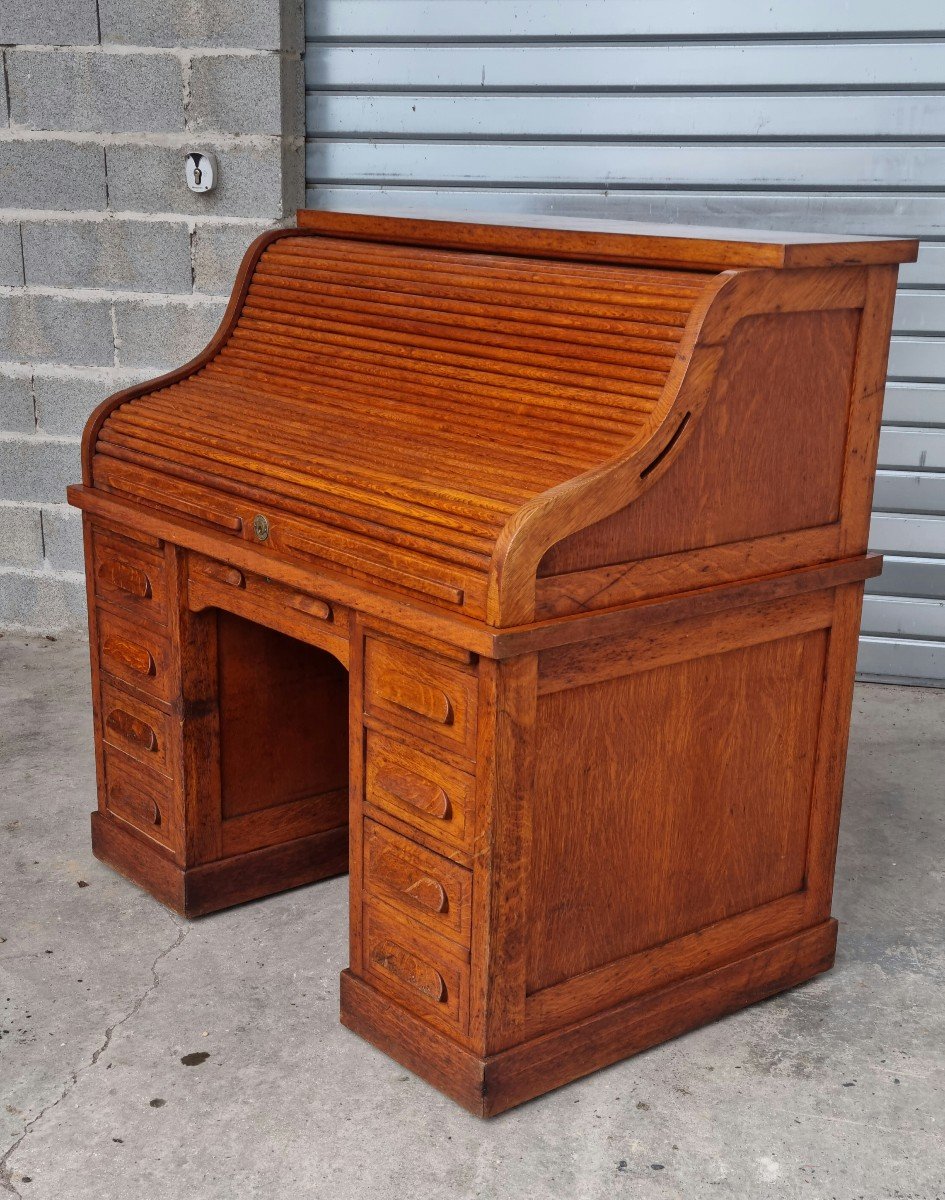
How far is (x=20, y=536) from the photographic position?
481cm

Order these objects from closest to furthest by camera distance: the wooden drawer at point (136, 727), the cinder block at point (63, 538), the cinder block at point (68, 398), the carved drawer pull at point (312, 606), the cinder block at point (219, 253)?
the carved drawer pull at point (312, 606), the wooden drawer at point (136, 727), the cinder block at point (219, 253), the cinder block at point (68, 398), the cinder block at point (63, 538)

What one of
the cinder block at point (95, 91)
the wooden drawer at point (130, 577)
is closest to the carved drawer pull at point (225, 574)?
the wooden drawer at point (130, 577)

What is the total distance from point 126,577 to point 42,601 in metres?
1.94

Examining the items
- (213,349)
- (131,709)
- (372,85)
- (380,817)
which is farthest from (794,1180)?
(372,85)

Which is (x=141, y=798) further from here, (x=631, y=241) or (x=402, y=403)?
(x=631, y=241)

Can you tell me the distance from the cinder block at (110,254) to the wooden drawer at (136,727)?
1.74m

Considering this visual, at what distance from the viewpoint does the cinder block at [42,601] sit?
482 cm

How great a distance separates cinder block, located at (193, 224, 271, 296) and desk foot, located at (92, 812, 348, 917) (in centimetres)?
186

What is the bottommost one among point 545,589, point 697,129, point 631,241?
point 545,589

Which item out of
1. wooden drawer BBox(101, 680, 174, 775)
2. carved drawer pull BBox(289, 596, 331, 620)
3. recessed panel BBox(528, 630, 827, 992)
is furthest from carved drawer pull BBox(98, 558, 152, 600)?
recessed panel BBox(528, 630, 827, 992)

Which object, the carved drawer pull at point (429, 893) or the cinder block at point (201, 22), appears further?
the cinder block at point (201, 22)

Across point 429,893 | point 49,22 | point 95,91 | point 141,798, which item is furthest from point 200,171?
point 429,893

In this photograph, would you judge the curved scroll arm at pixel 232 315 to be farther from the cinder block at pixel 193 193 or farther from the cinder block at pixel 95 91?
the cinder block at pixel 95 91

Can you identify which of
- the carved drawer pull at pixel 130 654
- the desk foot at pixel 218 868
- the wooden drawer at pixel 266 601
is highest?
the wooden drawer at pixel 266 601
